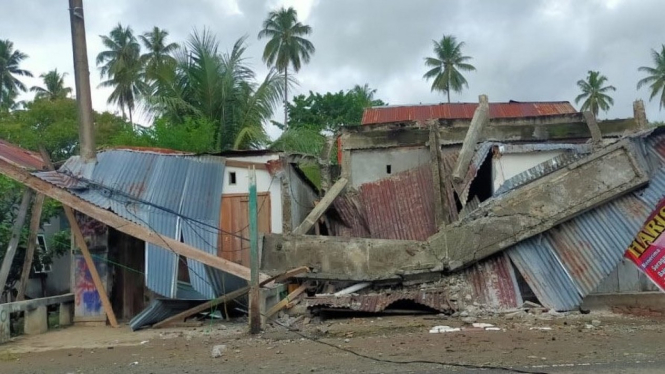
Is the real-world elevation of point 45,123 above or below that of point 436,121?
above

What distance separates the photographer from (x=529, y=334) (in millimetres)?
8828

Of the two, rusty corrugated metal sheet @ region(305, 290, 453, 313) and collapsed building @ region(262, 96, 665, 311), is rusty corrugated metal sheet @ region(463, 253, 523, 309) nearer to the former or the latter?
collapsed building @ region(262, 96, 665, 311)

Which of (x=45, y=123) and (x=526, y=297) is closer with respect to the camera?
(x=526, y=297)

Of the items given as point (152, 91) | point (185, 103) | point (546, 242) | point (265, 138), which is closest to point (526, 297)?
point (546, 242)

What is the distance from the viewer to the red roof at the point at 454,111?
21781 mm

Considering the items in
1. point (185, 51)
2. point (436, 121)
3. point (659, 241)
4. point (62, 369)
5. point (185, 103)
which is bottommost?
point (62, 369)

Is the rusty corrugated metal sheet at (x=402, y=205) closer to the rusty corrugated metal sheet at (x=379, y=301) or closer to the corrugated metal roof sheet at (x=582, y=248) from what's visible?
the rusty corrugated metal sheet at (x=379, y=301)

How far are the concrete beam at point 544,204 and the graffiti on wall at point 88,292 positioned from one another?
6793 millimetres

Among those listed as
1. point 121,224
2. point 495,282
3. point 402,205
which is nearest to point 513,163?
point 402,205

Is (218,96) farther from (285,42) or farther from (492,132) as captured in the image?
(285,42)

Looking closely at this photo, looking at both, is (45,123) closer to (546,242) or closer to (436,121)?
(436,121)

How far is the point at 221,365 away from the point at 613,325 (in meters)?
6.13

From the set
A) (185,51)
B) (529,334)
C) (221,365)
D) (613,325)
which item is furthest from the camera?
(185,51)

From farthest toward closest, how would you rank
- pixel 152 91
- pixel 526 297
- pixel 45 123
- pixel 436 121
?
pixel 45 123
pixel 152 91
pixel 436 121
pixel 526 297
